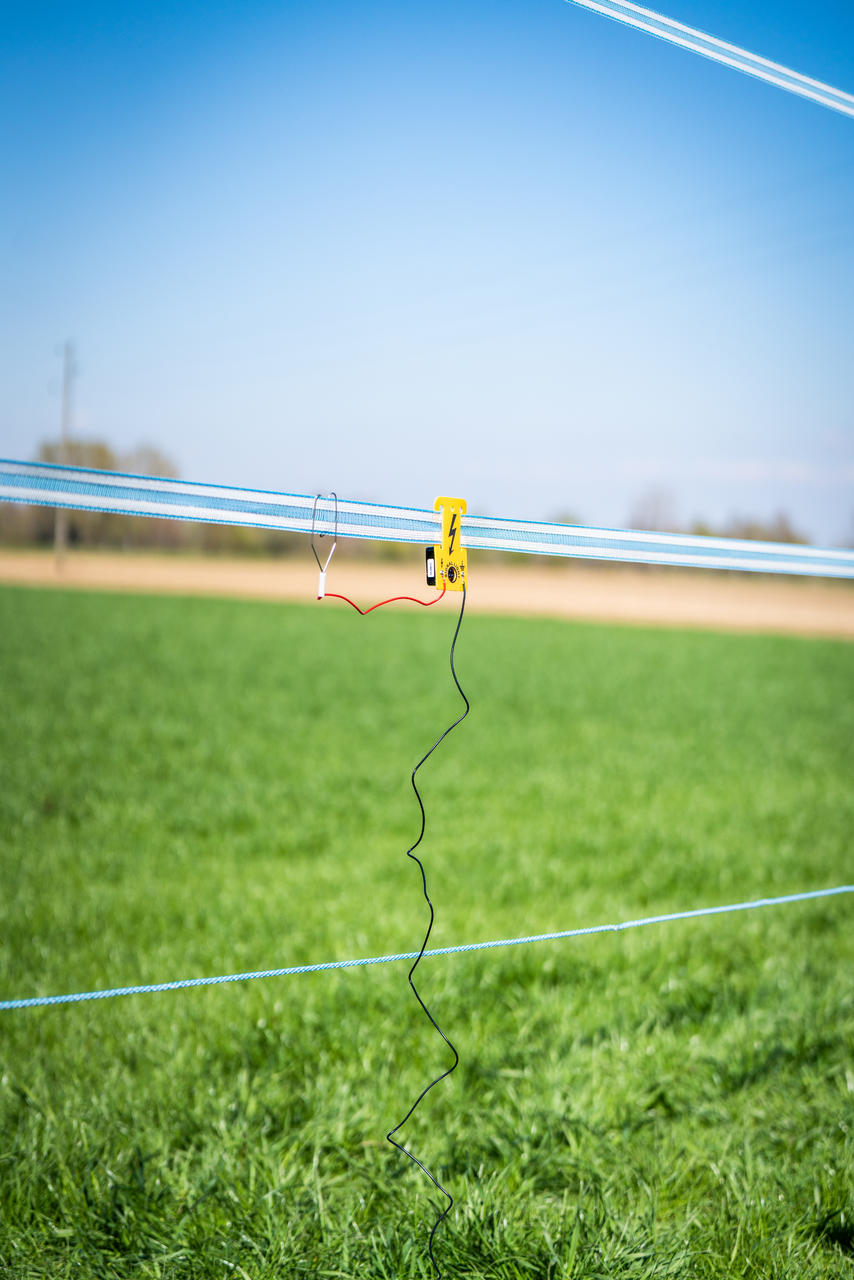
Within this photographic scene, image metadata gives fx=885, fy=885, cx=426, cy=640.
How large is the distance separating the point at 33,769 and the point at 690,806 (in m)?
5.77

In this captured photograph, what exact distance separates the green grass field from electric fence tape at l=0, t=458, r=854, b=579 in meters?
1.75

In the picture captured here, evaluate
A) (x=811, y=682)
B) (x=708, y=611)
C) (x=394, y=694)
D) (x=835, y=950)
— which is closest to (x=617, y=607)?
(x=708, y=611)

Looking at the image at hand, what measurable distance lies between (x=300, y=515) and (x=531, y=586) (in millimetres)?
48694

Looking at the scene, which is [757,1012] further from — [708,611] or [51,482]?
[708,611]

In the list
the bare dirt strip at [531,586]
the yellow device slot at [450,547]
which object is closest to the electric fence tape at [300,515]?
the yellow device slot at [450,547]

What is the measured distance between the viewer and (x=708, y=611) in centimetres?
4212

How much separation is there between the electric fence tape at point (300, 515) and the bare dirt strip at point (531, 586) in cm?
3168

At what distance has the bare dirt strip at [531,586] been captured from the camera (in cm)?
3925

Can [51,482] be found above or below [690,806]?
above

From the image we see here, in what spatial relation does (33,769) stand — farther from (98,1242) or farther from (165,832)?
(98,1242)

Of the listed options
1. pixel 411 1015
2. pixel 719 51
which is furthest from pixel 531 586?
pixel 719 51

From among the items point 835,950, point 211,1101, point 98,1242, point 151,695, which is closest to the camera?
point 98,1242

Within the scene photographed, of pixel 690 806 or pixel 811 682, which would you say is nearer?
pixel 690 806

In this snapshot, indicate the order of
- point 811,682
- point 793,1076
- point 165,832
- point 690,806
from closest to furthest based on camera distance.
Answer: point 793,1076 → point 165,832 → point 690,806 → point 811,682
